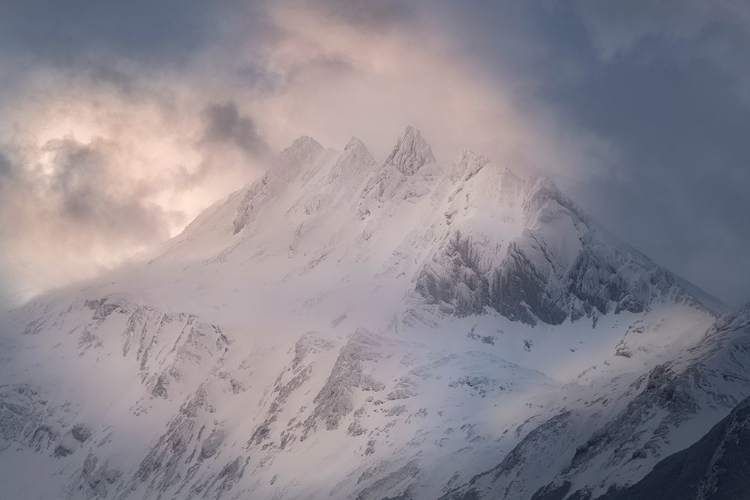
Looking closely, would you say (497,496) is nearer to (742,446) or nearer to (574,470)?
(574,470)

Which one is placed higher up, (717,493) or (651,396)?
(651,396)

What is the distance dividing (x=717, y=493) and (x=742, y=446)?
32.7 feet

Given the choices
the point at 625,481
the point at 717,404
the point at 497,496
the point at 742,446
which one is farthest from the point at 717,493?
the point at 497,496

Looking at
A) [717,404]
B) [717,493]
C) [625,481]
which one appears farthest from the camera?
[717,404]

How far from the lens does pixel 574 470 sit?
19250 centimetres

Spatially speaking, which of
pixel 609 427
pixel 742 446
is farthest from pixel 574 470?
pixel 742 446

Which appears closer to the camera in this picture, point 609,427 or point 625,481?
point 625,481

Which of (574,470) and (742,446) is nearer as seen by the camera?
(742,446)

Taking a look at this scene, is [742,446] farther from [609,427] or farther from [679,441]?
[609,427]

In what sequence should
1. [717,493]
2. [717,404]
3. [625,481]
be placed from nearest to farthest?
[717,493]
[625,481]
[717,404]

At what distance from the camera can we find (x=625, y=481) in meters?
177

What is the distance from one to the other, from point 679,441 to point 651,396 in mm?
18598

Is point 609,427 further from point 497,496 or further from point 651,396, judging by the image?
point 497,496

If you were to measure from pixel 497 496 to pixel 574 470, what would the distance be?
17222 mm
